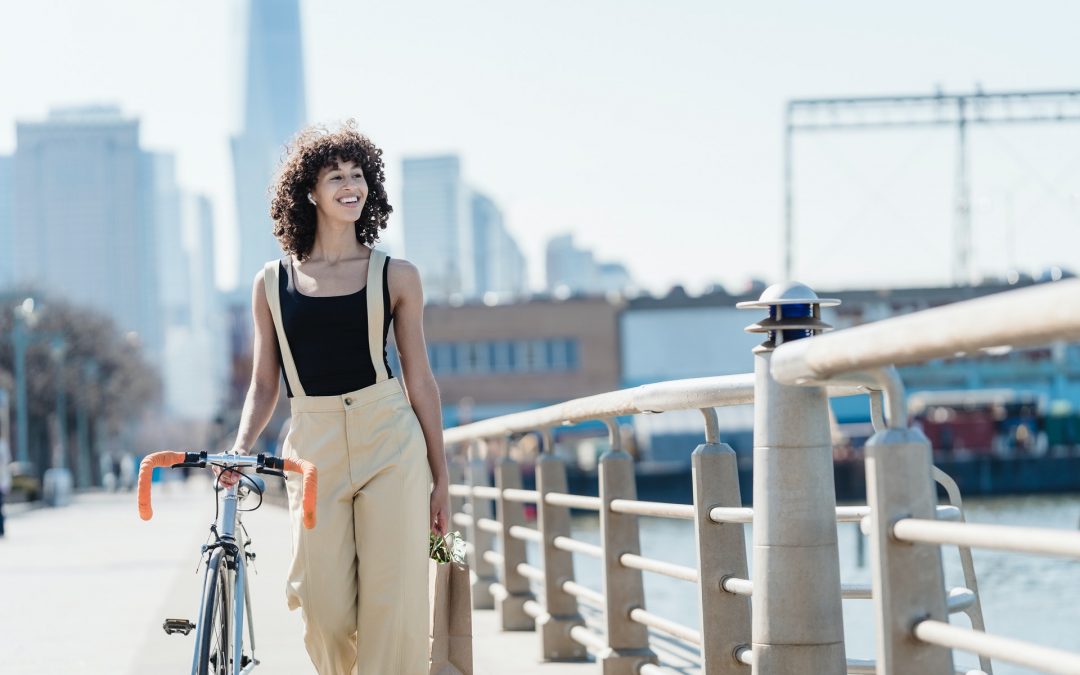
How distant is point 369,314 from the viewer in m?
5.04

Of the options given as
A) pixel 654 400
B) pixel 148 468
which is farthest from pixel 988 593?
pixel 148 468

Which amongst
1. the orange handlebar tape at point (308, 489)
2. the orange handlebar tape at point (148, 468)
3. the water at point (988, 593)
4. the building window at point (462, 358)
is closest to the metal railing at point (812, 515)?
the orange handlebar tape at point (308, 489)

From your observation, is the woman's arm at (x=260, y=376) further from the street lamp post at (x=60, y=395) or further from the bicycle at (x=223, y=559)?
the street lamp post at (x=60, y=395)

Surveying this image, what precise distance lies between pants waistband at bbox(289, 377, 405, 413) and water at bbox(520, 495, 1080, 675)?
22.3ft

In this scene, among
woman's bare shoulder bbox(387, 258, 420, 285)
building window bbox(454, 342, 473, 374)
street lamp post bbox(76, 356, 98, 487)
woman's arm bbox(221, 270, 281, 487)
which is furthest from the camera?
street lamp post bbox(76, 356, 98, 487)

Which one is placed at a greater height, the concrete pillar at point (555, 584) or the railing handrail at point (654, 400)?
the railing handrail at point (654, 400)

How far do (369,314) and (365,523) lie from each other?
0.60 m

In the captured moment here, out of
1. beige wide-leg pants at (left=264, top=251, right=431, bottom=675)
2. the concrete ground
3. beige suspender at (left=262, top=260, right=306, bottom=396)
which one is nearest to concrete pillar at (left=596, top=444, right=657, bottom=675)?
the concrete ground

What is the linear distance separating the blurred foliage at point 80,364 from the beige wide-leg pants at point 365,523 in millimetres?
68336

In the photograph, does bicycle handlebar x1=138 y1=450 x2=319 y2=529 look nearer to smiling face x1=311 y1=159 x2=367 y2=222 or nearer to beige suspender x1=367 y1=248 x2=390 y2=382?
beige suspender x1=367 y1=248 x2=390 y2=382

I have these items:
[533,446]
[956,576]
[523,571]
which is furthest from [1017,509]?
[523,571]

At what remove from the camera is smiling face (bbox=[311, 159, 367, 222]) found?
5.22 meters

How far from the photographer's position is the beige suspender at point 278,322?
5.09 metres

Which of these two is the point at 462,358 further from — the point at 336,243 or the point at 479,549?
the point at 336,243
